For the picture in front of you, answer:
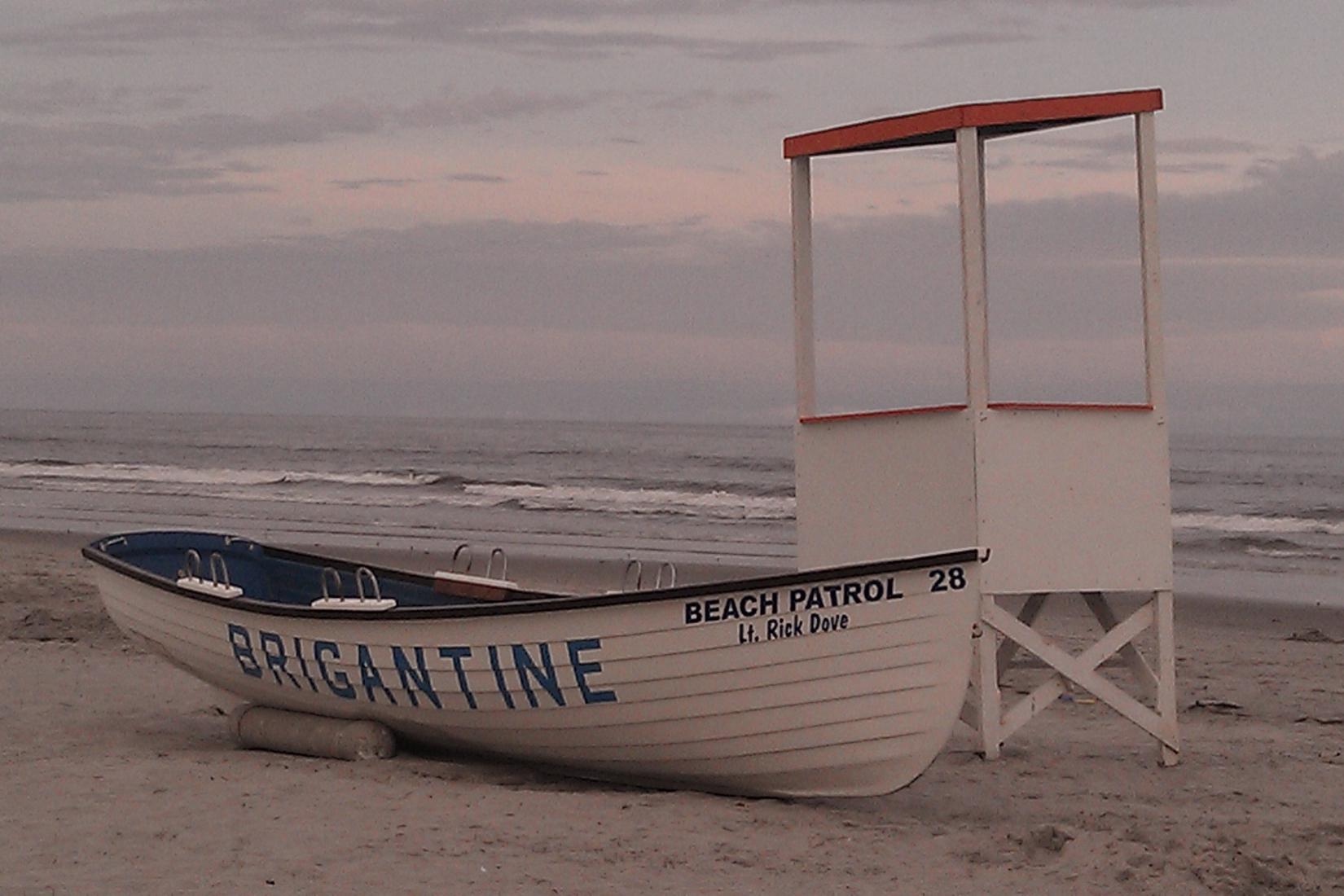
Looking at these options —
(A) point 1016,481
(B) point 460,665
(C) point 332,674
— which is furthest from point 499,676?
(A) point 1016,481

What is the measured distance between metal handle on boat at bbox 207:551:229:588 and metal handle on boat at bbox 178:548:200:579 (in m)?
0.09

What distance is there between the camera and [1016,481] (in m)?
8.34

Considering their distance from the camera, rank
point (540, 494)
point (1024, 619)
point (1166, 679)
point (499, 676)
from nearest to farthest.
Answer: point (499, 676) < point (1166, 679) < point (1024, 619) < point (540, 494)


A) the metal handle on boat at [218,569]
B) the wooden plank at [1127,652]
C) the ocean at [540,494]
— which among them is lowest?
the ocean at [540,494]

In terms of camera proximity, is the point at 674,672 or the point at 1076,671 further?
the point at 1076,671

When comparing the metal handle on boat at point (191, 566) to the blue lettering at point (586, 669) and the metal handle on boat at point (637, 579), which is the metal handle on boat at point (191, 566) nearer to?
the metal handle on boat at point (637, 579)

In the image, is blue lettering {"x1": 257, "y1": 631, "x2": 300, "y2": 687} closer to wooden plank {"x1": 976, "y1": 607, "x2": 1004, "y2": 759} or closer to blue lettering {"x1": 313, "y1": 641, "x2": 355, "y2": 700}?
blue lettering {"x1": 313, "y1": 641, "x2": 355, "y2": 700}

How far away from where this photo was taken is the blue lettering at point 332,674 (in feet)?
28.8

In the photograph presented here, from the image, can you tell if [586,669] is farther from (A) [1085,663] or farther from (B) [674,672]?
(A) [1085,663]

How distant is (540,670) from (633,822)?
0.94 meters

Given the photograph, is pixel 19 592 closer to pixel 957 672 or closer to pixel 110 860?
pixel 110 860

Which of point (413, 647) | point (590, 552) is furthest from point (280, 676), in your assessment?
point (590, 552)

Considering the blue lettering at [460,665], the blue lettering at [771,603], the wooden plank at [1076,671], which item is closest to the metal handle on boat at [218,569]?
the blue lettering at [460,665]

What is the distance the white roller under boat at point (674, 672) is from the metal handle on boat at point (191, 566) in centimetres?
87
